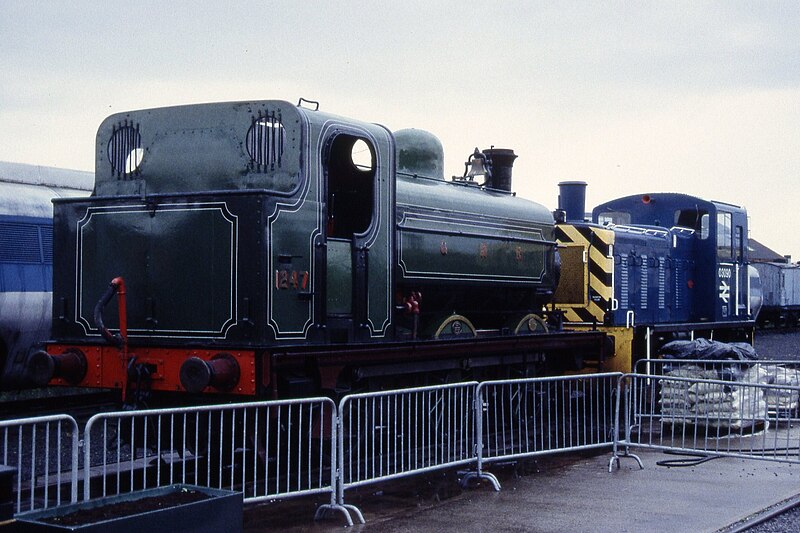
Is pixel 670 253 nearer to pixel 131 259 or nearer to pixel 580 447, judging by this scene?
pixel 580 447

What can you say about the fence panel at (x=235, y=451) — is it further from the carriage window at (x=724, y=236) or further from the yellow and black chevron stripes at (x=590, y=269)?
the carriage window at (x=724, y=236)

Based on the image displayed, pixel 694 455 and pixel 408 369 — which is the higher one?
pixel 408 369

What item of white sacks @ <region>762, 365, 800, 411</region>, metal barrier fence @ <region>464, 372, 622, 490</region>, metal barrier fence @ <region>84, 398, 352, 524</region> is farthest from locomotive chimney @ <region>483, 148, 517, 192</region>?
metal barrier fence @ <region>84, 398, 352, 524</region>

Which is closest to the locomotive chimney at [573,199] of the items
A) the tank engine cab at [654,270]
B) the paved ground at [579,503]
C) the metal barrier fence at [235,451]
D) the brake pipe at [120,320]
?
the tank engine cab at [654,270]

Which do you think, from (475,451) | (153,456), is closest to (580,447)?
(475,451)

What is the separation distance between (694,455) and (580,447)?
1591 millimetres

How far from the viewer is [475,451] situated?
888 centimetres

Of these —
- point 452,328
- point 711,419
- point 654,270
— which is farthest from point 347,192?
point 654,270

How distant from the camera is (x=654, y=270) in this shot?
55.0ft

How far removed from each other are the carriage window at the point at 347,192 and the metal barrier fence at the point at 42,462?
10.3ft

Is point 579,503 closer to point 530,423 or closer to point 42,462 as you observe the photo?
point 530,423

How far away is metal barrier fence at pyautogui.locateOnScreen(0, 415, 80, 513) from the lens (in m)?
5.67

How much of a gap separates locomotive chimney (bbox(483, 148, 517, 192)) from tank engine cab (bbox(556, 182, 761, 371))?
2.79 metres

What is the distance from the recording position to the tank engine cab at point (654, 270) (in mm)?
15047
